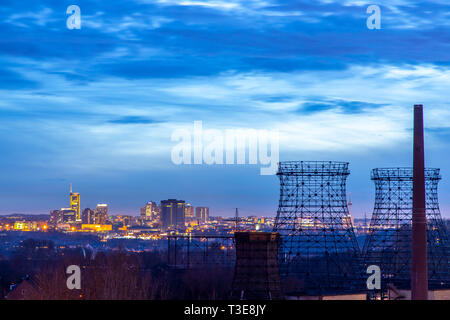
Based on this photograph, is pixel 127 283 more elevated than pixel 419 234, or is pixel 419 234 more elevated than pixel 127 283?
pixel 419 234

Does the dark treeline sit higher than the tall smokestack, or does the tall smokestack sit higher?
the tall smokestack

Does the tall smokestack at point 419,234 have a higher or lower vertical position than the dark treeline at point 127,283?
higher

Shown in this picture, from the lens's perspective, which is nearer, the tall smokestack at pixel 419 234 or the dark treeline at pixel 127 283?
the tall smokestack at pixel 419 234

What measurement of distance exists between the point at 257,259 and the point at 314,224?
19.4 m

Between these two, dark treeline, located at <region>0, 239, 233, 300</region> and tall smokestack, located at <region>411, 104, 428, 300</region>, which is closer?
tall smokestack, located at <region>411, 104, 428, 300</region>

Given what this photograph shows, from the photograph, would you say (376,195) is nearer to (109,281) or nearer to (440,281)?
(440,281)

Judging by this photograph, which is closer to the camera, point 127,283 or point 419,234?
point 419,234

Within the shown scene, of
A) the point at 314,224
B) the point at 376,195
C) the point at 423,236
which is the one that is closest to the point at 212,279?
the point at 314,224

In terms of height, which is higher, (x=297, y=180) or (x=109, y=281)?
(x=297, y=180)

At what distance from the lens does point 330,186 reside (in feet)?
239
